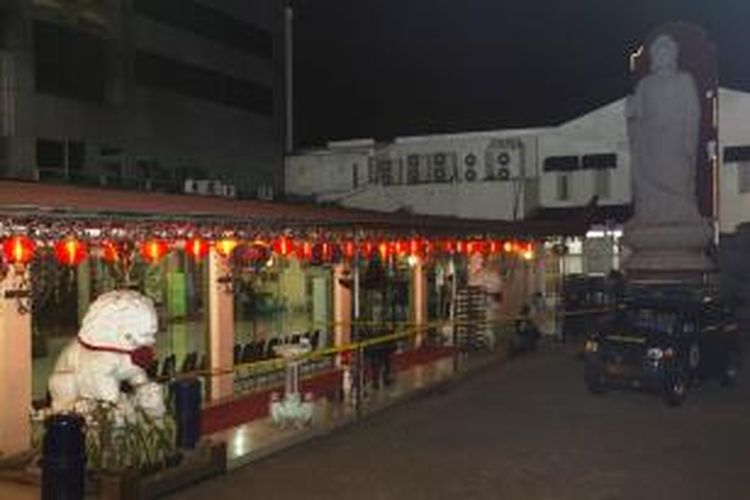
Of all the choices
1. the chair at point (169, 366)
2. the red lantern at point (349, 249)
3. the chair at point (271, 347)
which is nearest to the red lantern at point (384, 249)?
the red lantern at point (349, 249)

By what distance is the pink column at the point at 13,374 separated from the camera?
44.4 ft

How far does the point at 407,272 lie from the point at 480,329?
9.59ft

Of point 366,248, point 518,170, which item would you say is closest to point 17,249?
point 366,248

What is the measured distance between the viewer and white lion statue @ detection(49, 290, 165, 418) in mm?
12281

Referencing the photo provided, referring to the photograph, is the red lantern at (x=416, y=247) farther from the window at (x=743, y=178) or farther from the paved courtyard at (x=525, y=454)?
the window at (x=743, y=178)

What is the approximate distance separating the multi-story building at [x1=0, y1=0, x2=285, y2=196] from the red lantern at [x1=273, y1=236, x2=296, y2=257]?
54.1 ft

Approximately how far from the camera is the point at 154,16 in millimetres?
44219

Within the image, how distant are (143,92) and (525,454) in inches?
1301

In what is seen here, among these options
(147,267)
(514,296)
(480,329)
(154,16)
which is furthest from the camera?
(154,16)

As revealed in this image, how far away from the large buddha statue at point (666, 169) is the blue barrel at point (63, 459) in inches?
752

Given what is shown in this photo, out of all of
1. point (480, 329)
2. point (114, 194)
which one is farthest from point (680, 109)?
point (114, 194)

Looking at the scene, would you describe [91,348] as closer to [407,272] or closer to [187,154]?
[407,272]

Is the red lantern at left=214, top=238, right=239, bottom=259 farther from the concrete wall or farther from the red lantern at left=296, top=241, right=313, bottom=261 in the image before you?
the concrete wall

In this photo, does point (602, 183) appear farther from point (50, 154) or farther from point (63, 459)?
point (63, 459)
